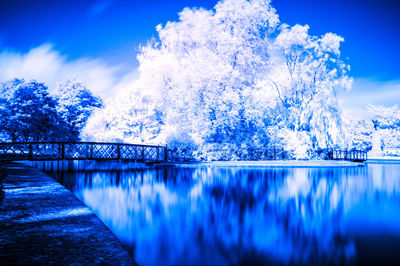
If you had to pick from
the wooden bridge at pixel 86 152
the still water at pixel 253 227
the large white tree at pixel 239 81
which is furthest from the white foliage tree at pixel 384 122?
the still water at pixel 253 227

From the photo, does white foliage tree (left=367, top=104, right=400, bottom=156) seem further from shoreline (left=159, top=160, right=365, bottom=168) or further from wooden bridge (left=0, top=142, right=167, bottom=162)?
wooden bridge (left=0, top=142, right=167, bottom=162)

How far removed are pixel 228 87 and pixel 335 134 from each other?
775cm

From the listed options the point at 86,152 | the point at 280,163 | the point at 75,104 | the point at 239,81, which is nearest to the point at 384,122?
the point at 280,163

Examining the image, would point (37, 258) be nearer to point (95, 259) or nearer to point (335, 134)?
point (95, 259)

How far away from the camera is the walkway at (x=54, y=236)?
227cm

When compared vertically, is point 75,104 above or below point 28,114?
above

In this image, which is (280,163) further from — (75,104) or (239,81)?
(75,104)

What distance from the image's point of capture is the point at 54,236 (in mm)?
2836

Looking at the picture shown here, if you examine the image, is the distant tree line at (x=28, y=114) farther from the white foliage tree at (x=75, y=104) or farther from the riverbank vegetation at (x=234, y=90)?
the white foliage tree at (x=75, y=104)

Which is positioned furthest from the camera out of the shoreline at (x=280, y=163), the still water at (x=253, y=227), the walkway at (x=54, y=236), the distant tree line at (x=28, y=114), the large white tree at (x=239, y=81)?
the distant tree line at (x=28, y=114)

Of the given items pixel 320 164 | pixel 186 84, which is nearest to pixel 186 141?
pixel 186 84

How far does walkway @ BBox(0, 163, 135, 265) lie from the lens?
227 cm

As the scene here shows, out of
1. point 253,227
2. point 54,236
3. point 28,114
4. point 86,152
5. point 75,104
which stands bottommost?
point 253,227

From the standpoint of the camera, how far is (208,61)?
62.0 ft
